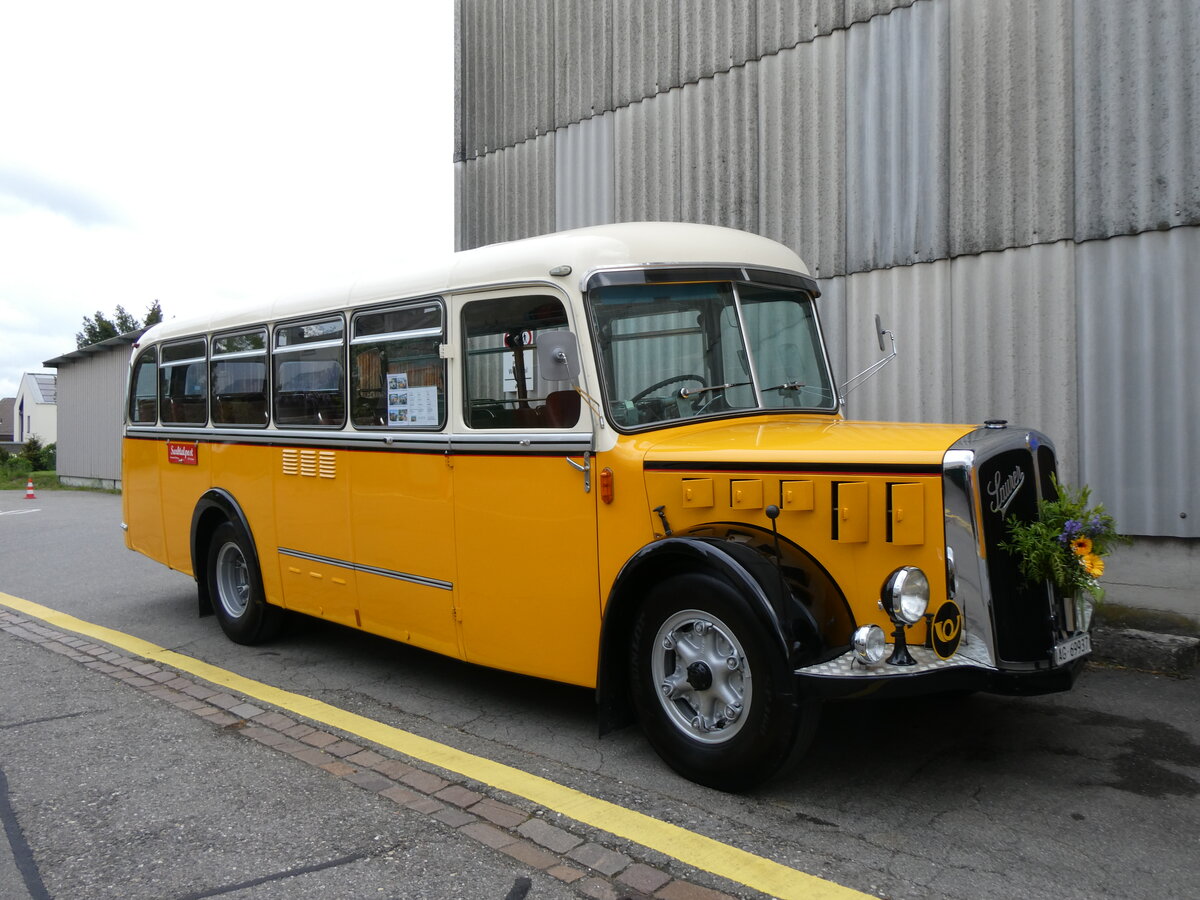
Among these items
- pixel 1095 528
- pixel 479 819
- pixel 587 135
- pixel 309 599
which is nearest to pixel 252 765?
pixel 479 819

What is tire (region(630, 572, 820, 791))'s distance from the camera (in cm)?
387

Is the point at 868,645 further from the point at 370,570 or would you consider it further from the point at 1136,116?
the point at 1136,116

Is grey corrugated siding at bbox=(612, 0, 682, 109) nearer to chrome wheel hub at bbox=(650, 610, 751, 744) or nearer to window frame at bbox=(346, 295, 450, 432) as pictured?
window frame at bbox=(346, 295, 450, 432)

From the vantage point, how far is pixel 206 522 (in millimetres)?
7676

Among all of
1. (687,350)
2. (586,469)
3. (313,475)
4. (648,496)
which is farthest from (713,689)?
(313,475)

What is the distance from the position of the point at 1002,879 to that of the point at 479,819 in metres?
1.98

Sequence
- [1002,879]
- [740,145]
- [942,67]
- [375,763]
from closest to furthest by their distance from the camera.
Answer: [1002,879] < [375,763] < [942,67] < [740,145]

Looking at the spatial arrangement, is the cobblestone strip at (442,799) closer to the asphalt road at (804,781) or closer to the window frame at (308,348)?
the asphalt road at (804,781)

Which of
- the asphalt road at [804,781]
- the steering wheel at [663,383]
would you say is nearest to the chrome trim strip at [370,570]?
the asphalt road at [804,781]

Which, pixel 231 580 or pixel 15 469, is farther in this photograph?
pixel 15 469

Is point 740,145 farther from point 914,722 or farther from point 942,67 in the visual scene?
point 914,722

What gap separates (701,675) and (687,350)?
1570mm

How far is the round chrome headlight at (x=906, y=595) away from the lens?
147 inches

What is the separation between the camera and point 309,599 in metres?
6.59
